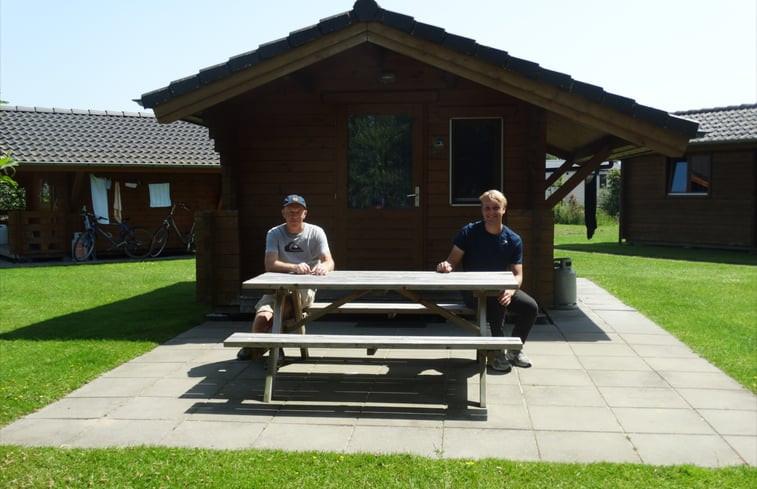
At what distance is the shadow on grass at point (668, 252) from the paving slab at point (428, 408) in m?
10.6

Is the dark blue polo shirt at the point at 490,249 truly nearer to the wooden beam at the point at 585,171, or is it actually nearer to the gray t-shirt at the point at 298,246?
the gray t-shirt at the point at 298,246

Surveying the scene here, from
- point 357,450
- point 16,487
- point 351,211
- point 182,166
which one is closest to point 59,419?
point 16,487

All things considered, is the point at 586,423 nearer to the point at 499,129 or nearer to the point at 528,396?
the point at 528,396

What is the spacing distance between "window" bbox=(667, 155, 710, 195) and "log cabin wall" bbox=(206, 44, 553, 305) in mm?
12566

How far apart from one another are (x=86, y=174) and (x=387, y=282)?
49.6 feet

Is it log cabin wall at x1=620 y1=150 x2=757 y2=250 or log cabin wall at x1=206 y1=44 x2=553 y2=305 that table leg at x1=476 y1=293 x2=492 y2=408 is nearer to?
log cabin wall at x1=206 y1=44 x2=553 y2=305

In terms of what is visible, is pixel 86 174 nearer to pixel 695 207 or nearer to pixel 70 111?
pixel 70 111

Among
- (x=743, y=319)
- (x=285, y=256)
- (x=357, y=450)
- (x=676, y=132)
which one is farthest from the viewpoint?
(x=743, y=319)

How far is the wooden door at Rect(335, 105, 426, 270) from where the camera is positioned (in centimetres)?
877

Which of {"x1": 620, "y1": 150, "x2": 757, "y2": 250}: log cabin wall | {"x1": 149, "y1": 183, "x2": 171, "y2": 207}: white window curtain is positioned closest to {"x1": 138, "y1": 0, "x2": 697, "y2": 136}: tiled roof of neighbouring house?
{"x1": 149, "y1": 183, "x2": 171, "y2": 207}: white window curtain

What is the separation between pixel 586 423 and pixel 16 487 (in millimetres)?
3280

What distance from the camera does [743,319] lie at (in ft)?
27.2

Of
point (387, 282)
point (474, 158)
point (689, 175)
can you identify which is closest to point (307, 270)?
point (387, 282)

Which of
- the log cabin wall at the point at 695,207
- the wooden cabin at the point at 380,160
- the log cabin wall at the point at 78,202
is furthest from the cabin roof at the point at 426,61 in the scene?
the log cabin wall at the point at 695,207
